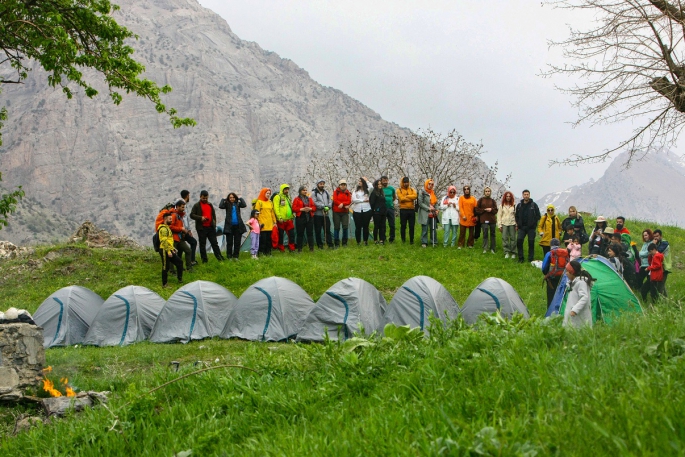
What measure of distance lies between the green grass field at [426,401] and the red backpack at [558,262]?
17.9ft

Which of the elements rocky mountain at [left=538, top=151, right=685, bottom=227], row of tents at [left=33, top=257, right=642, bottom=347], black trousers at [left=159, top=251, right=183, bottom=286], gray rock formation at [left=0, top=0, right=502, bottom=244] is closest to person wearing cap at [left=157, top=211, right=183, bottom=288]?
black trousers at [left=159, top=251, right=183, bottom=286]

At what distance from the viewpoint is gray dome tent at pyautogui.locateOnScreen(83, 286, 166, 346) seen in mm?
14078

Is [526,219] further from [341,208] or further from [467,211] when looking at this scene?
[341,208]

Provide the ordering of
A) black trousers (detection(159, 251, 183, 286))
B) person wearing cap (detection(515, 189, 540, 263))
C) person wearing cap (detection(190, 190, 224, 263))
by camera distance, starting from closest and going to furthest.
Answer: black trousers (detection(159, 251, 183, 286)), person wearing cap (detection(515, 189, 540, 263)), person wearing cap (detection(190, 190, 224, 263))

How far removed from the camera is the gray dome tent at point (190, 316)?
13703mm

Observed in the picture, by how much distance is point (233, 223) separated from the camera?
1922cm

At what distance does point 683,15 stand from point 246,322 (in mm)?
10996

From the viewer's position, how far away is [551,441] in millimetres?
3289

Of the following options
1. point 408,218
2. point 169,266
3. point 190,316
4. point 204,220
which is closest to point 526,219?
point 408,218

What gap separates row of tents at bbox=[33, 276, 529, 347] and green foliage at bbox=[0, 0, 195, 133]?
5.01 metres

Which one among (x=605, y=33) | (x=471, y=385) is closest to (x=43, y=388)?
(x=471, y=385)

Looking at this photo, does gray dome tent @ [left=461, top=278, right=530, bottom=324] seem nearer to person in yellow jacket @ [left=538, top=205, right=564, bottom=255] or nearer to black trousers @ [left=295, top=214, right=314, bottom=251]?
person in yellow jacket @ [left=538, top=205, right=564, bottom=255]

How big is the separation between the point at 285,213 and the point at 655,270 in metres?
11.2

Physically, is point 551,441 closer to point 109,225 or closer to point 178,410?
point 178,410
